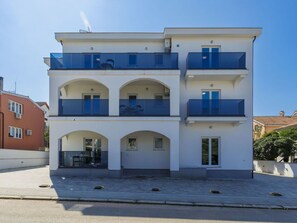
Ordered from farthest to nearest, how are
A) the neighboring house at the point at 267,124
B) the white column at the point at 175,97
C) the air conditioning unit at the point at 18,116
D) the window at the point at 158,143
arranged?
the neighboring house at the point at 267,124 < the air conditioning unit at the point at 18,116 < the window at the point at 158,143 < the white column at the point at 175,97

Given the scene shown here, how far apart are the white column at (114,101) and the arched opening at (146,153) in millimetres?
2309

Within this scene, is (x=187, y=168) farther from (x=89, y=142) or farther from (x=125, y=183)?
(x=89, y=142)

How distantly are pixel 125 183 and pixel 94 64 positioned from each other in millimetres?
8183

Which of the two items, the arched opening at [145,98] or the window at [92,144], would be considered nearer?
the arched opening at [145,98]

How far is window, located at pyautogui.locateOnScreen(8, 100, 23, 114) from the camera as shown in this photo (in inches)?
1099

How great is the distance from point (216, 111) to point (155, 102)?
4.03 metres

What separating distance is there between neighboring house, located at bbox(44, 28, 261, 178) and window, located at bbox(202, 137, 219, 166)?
0.22 ft

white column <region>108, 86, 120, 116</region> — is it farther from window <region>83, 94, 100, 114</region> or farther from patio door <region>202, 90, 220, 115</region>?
patio door <region>202, 90, 220, 115</region>

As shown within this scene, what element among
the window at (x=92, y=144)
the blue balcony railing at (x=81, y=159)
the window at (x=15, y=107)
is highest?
the window at (x=15, y=107)

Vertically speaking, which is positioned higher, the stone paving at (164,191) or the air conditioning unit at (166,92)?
the air conditioning unit at (166,92)

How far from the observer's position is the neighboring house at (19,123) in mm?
26600

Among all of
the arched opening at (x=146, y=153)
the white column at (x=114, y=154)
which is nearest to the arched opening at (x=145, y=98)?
the white column at (x=114, y=154)

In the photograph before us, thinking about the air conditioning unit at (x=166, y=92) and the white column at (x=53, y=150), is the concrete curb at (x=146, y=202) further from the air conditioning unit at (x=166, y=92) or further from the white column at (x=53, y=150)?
the air conditioning unit at (x=166, y=92)

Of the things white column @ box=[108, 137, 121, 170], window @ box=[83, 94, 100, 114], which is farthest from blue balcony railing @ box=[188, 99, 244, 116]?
window @ box=[83, 94, 100, 114]
